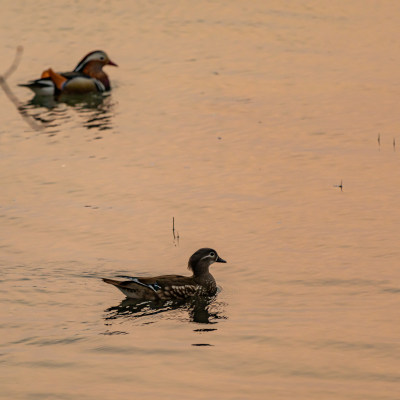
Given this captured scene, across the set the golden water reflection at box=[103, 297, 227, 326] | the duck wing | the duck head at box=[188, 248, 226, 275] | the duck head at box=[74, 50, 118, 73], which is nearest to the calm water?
the golden water reflection at box=[103, 297, 227, 326]

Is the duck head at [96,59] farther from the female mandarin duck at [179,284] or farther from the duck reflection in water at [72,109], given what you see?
the female mandarin duck at [179,284]

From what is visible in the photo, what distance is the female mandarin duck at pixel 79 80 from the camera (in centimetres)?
2420

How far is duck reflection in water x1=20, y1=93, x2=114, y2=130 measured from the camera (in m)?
22.1

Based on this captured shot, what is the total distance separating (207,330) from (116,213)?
4.31 metres

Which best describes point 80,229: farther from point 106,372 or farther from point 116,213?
point 106,372

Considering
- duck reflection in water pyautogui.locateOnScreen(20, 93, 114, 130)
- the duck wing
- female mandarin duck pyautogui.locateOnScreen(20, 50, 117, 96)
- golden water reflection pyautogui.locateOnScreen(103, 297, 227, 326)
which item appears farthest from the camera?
female mandarin duck pyautogui.locateOnScreen(20, 50, 117, 96)

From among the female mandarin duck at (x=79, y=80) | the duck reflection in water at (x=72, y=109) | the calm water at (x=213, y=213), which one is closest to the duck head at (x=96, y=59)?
the female mandarin duck at (x=79, y=80)

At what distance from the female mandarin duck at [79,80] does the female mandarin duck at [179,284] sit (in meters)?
11.1

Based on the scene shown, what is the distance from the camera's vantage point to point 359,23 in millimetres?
29766

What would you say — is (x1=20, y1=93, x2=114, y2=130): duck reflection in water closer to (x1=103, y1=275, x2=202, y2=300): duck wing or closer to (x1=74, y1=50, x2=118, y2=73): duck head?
(x1=74, y1=50, x2=118, y2=73): duck head

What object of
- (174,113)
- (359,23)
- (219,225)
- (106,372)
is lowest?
(106,372)

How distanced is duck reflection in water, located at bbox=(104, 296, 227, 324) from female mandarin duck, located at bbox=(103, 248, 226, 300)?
3.4 inches

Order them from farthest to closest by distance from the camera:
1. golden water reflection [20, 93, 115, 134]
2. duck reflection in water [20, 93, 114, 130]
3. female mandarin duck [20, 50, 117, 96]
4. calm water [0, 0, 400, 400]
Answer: female mandarin duck [20, 50, 117, 96]
duck reflection in water [20, 93, 114, 130]
golden water reflection [20, 93, 115, 134]
calm water [0, 0, 400, 400]

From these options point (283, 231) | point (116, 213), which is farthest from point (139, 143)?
point (283, 231)
